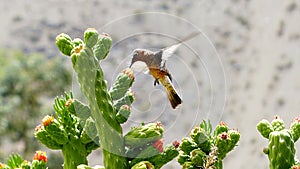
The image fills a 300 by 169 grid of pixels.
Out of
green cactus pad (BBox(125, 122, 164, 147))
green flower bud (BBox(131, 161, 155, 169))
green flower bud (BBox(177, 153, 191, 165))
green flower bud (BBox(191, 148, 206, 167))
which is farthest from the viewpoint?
green flower bud (BBox(177, 153, 191, 165))

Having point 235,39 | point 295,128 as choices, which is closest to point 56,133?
point 295,128

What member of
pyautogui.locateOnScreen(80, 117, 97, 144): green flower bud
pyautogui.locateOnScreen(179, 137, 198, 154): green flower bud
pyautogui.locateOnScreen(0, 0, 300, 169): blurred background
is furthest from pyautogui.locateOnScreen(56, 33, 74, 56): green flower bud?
pyautogui.locateOnScreen(0, 0, 300, 169): blurred background

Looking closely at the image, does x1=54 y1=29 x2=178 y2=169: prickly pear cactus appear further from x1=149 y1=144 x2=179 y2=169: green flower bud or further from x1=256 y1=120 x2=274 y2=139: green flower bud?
x1=256 y1=120 x2=274 y2=139: green flower bud

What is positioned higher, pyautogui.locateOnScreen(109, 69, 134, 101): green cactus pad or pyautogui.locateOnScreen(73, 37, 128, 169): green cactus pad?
pyautogui.locateOnScreen(109, 69, 134, 101): green cactus pad

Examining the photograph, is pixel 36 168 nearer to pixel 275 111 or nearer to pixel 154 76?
pixel 154 76

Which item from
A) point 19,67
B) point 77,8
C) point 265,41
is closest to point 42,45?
point 77,8

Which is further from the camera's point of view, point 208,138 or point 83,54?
point 208,138

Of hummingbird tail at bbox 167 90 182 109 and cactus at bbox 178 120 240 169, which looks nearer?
hummingbird tail at bbox 167 90 182 109
